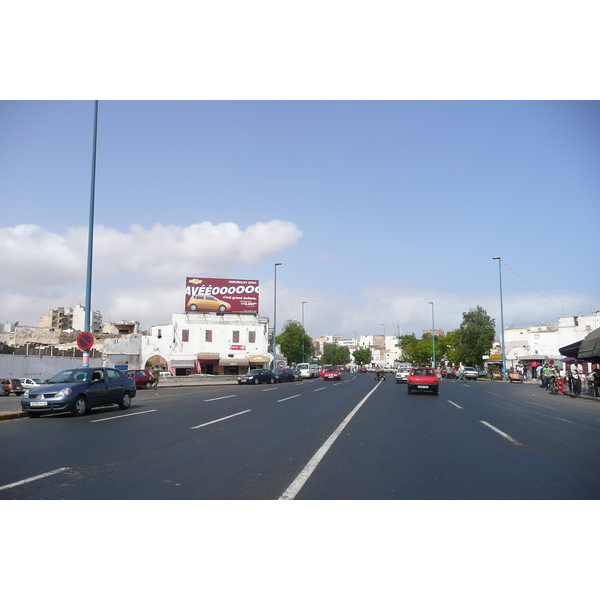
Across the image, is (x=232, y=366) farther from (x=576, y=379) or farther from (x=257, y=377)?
(x=576, y=379)

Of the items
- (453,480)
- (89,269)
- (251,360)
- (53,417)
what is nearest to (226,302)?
(251,360)

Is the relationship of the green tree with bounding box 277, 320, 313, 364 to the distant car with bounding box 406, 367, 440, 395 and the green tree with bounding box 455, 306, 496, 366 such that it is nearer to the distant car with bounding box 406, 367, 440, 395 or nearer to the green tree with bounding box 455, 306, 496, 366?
the green tree with bounding box 455, 306, 496, 366

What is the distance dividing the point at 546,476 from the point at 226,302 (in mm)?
63306

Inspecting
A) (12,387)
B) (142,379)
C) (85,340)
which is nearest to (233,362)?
(142,379)

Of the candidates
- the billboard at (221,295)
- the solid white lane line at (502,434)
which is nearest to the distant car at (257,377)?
the billboard at (221,295)

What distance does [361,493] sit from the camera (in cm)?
627

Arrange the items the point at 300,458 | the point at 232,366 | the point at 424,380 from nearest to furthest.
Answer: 1. the point at 300,458
2. the point at 424,380
3. the point at 232,366

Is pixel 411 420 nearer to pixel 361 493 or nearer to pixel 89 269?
pixel 361 493

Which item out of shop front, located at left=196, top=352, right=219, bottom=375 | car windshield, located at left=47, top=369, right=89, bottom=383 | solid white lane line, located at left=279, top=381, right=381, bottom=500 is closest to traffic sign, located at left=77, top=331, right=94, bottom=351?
car windshield, located at left=47, top=369, right=89, bottom=383

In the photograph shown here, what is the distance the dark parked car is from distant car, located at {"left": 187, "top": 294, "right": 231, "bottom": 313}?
49402mm

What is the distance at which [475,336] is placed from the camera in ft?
225

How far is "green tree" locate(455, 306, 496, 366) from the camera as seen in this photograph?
224 ft

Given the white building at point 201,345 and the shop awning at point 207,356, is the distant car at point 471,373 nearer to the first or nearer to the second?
the white building at point 201,345

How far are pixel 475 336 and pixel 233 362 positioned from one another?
33566mm
